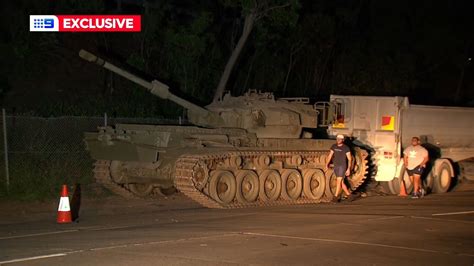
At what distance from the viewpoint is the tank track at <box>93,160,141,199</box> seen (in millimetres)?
17406

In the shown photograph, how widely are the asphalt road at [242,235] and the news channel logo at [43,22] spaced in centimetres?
1275

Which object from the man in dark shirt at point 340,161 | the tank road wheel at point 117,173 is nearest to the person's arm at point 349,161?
the man in dark shirt at point 340,161

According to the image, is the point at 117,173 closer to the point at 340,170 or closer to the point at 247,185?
the point at 247,185

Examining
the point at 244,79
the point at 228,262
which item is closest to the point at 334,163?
the point at 228,262

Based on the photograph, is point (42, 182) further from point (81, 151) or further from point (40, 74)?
point (40, 74)

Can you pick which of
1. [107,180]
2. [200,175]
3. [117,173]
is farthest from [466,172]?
[107,180]

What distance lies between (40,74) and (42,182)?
50.5ft

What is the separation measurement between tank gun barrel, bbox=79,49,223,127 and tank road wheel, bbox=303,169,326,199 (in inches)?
99.0

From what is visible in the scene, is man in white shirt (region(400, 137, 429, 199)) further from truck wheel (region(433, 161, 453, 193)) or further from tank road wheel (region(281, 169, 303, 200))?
tank road wheel (region(281, 169, 303, 200))

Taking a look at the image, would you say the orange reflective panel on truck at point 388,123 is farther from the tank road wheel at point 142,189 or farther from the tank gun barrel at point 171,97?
the tank road wheel at point 142,189

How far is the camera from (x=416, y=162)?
1884 cm

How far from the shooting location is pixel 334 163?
57.5ft

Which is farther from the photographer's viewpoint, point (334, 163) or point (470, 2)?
point (470, 2)

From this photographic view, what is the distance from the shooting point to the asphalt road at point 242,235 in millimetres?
9555
